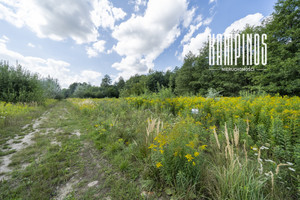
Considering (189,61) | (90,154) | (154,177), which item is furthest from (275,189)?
(189,61)

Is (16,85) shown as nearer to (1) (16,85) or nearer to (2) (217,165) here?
(1) (16,85)

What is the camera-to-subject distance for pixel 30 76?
941 cm

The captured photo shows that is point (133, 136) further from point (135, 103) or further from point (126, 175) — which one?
point (135, 103)

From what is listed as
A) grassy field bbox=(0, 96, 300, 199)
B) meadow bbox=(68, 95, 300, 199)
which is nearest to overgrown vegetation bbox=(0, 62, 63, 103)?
grassy field bbox=(0, 96, 300, 199)

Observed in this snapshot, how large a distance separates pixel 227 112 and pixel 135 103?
4130mm
